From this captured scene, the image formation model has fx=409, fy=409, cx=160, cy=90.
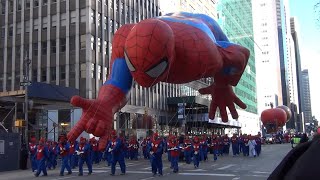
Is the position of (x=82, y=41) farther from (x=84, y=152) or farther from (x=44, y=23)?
(x=84, y=152)

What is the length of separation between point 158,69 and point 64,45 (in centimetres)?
3252

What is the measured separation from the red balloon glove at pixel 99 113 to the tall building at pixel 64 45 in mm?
25094

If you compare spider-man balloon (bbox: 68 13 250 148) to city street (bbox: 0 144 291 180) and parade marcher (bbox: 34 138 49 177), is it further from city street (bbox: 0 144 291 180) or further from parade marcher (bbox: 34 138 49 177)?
parade marcher (bbox: 34 138 49 177)

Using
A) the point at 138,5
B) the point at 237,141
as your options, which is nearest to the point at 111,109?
the point at 237,141

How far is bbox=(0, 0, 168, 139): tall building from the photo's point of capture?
38500 mm

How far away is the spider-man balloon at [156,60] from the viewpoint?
9008 mm

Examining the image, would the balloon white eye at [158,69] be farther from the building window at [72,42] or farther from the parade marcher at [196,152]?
the building window at [72,42]

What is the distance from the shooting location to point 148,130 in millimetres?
35719

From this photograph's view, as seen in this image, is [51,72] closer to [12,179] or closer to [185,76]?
[12,179]

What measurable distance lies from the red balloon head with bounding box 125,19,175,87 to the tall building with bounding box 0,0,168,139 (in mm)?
26447

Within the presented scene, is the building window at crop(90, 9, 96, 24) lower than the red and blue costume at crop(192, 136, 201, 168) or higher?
higher

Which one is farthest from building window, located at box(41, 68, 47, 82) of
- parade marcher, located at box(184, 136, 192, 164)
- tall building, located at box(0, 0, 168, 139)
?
parade marcher, located at box(184, 136, 192, 164)

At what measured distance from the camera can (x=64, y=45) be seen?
1580 inches

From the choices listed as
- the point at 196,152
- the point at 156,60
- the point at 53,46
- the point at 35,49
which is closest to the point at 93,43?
the point at 53,46
